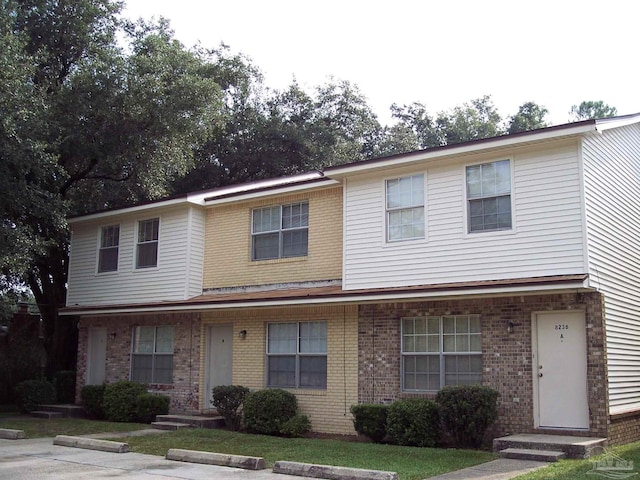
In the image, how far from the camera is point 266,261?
1838cm

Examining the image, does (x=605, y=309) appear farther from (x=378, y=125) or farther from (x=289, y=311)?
(x=378, y=125)

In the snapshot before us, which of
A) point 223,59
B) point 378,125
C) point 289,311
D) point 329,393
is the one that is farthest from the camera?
point 378,125

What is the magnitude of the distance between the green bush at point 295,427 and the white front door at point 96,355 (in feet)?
25.6

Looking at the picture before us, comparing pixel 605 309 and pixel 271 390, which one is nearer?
pixel 605 309

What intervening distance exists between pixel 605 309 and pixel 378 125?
993 inches

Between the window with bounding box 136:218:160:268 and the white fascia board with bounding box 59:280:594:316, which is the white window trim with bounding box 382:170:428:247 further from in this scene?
the window with bounding box 136:218:160:268

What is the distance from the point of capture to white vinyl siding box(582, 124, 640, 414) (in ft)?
43.7

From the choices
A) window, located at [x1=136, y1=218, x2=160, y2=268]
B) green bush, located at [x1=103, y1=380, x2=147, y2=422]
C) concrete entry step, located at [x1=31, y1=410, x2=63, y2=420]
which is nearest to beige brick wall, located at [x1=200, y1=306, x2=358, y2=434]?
green bush, located at [x1=103, y1=380, x2=147, y2=422]

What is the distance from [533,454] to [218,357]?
947 centimetres

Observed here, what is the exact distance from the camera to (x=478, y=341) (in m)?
14.2

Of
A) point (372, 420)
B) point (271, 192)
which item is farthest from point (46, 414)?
point (372, 420)

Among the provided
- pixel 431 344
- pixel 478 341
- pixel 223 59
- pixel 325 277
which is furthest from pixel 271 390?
pixel 223 59

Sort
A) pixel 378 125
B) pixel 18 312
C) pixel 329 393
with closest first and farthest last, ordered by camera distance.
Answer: pixel 329 393
pixel 18 312
pixel 378 125

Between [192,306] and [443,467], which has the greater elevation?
[192,306]
